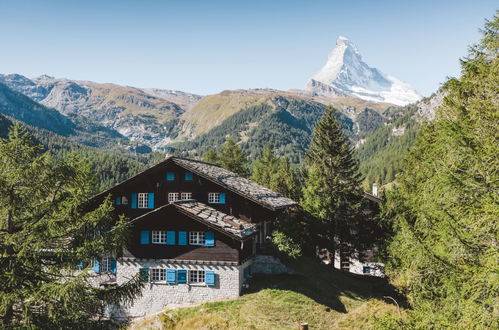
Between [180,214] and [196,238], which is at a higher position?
[180,214]

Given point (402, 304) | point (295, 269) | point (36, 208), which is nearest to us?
point (36, 208)

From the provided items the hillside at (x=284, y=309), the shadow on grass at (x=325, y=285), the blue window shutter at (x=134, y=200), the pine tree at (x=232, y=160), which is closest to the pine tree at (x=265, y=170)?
the pine tree at (x=232, y=160)

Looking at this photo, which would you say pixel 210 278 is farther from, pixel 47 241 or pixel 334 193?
pixel 334 193

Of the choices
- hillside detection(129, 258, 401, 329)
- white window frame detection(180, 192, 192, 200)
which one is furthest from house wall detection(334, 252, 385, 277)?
white window frame detection(180, 192, 192, 200)

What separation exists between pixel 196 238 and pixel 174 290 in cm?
433

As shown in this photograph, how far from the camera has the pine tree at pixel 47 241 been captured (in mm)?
13141

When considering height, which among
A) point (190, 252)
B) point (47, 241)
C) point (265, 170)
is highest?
point (47, 241)

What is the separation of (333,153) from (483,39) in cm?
2849

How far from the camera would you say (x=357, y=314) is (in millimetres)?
26031

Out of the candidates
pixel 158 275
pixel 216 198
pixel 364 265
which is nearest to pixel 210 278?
pixel 158 275

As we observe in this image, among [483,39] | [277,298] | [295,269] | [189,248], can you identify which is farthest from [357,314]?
[483,39]

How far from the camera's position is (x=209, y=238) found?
99.3 feet

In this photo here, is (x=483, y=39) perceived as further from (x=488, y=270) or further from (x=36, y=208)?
(x=36, y=208)

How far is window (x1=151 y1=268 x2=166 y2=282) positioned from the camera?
A: 3061 centimetres
